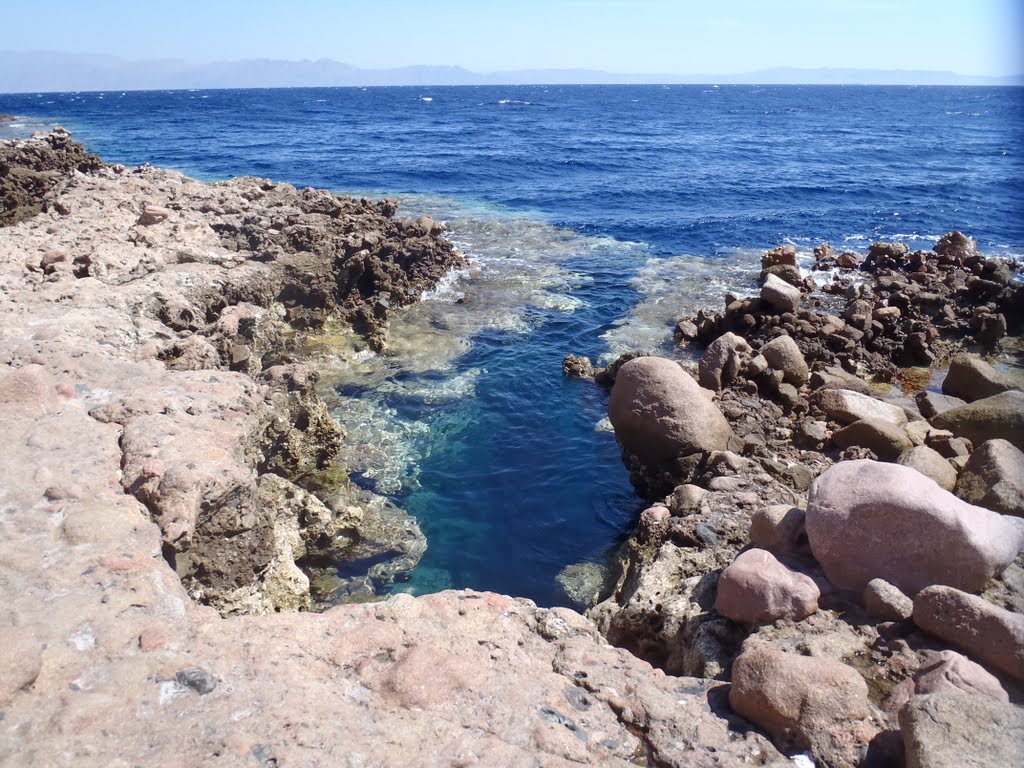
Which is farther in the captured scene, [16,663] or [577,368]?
[577,368]

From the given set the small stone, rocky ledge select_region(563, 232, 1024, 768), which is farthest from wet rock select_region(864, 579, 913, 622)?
the small stone

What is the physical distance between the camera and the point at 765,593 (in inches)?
224

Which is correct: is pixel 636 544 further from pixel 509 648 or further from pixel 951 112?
pixel 951 112

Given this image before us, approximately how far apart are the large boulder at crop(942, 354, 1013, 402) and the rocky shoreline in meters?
0.08

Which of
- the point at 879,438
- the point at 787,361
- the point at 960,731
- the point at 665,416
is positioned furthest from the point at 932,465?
the point at 960,731

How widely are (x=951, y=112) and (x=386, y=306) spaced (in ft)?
370

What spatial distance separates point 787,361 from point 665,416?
424 cm

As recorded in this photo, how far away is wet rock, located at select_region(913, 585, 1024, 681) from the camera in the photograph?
460 centimetres

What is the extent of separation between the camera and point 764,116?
88312mm

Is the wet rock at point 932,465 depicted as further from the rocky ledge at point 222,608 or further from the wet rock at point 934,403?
the rocky ledge at point 222,608

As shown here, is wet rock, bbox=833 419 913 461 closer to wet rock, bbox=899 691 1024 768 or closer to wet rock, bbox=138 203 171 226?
wet rock, bbox=899 691 1024 768

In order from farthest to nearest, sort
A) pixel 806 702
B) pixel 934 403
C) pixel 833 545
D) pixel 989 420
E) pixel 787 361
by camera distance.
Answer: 1. pixel 787 361
2. pixel 934 403
3. pixel 989 420
4. pixel 833 545
5. pixel 806 702

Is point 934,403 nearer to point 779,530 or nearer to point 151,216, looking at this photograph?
point 779,530

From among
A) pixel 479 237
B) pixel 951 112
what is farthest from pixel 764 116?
pixel 479 237
